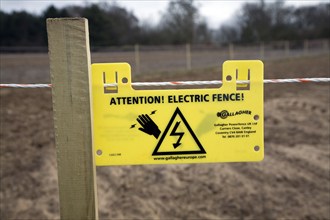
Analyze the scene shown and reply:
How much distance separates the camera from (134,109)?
1.57 m

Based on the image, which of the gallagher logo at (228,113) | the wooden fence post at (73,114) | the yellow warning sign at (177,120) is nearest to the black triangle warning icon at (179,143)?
the yellow warning sign at (177,120)

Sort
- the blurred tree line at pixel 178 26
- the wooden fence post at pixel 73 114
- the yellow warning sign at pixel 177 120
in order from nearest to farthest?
the wooden fence post at pixel 73 114
the yellow warning sign at pixel 177 120
the blurred tree line at pixel 178 26

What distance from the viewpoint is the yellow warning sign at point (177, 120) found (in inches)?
61.7

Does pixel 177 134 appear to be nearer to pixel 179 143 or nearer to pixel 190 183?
pixel 179 143

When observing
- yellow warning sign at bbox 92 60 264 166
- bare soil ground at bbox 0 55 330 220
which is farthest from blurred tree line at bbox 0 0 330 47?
yellow warning sign at bbox 92 60 264 166

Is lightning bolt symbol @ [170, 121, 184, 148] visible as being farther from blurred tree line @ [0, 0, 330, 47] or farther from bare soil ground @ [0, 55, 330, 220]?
blurred tree line @ [0, 0, 330, 47]

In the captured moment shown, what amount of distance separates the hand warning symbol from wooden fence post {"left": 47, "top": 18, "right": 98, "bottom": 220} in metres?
0.23

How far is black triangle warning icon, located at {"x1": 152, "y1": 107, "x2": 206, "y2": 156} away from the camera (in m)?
1.60

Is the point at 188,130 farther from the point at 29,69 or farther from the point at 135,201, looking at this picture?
the point at 29,69

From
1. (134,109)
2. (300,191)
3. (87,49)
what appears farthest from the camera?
(300,191)

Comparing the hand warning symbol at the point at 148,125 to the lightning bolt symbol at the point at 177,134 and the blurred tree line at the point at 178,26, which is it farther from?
the blurred tree line at the point at 178,26

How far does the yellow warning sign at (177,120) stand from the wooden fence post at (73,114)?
4.0 inches

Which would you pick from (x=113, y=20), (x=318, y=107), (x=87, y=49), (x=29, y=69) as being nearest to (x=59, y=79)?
(x=87, y=49)

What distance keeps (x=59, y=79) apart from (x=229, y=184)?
3.35 m
